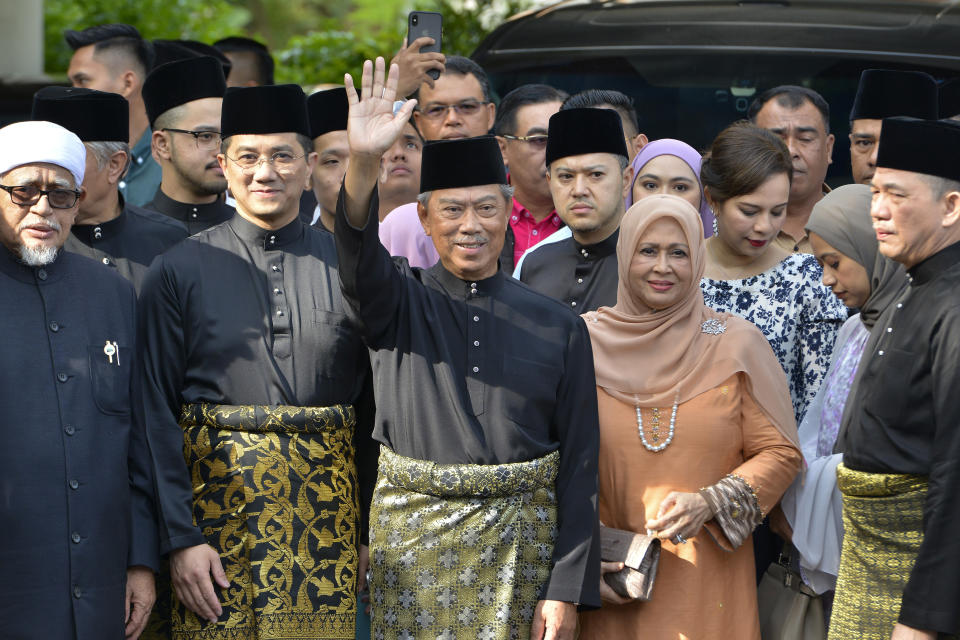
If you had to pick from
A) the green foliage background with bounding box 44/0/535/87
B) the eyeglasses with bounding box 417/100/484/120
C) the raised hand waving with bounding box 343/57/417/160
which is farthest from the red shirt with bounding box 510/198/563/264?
the green foliage background with bounding box 44/0/535/87

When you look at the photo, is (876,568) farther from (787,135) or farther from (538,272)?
(787,135)

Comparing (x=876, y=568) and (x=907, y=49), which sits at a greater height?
(x=907, y=49)

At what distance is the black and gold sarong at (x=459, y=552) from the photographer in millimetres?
3996

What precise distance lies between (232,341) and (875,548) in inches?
77.3

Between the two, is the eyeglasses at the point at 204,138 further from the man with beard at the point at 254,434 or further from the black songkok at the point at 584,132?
the black songkok at the point at 584,132

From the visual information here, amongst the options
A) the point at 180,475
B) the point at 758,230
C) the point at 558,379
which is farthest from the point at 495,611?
the point at 758,230

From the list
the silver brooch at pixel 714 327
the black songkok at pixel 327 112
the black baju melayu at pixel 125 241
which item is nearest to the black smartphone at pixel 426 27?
the black songkok at pixel 327 112

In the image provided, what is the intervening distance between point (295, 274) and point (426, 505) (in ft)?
2.83

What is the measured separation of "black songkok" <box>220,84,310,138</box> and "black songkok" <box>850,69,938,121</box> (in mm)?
2476

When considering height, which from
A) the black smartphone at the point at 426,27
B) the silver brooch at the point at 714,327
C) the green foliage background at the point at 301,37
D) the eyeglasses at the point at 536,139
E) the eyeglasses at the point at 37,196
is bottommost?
the silver brooch at the point at 714,327

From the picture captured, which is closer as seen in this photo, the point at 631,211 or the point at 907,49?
the point at 631,211

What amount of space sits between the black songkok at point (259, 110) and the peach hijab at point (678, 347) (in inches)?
44.8

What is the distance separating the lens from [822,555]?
438 centimetres

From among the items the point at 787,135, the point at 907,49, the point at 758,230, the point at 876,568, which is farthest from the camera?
the point at 907,49
